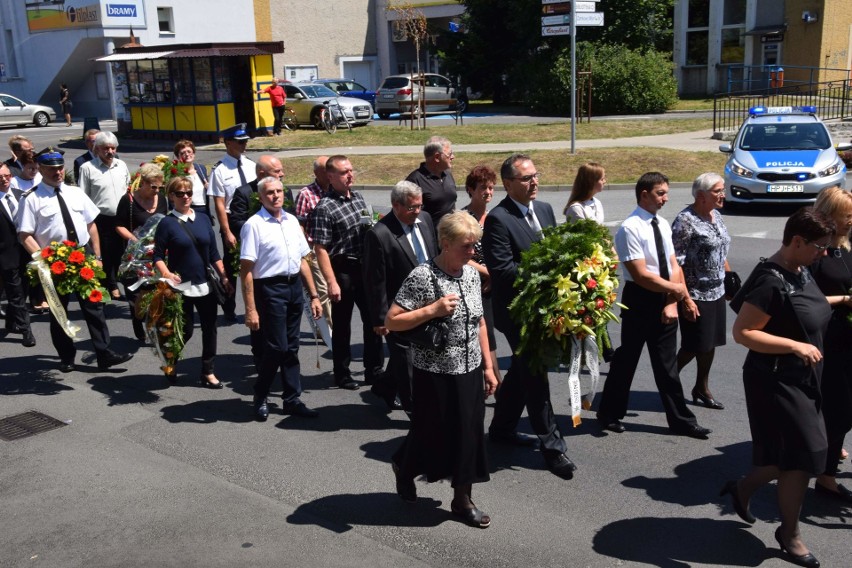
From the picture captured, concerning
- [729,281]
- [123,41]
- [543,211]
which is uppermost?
[123,41]

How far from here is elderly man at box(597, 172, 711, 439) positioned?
6.32 metres

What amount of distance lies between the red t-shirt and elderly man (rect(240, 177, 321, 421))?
24635mm

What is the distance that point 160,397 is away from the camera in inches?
304

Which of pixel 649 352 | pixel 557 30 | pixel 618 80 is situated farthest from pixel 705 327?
pixel 618 80

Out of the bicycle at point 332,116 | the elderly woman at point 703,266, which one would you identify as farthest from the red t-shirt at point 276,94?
the elderly woman at point 703,266

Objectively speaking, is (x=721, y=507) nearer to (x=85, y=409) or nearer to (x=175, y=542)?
(x=175, y=542)

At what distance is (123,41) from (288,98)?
53.0ft

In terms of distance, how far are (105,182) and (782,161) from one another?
1166 centimetres

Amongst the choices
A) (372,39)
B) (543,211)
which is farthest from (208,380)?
(372,39)

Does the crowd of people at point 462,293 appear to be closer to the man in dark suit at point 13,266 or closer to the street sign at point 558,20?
the man in dark suit at point 13,266

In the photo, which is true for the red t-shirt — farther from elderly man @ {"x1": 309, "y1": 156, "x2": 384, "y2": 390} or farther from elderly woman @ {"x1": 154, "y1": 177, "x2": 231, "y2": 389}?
elderly man @ {"x1": 309, "y1": 156, "x2": 384, "y2": 390}

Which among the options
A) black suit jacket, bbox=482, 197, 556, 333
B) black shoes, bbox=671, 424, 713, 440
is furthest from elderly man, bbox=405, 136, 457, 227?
black shoes, bbox=671, 424, 713, 440

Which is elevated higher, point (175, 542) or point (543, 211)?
point (543, 211)

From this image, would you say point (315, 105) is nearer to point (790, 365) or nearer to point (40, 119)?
point (40, 119)
